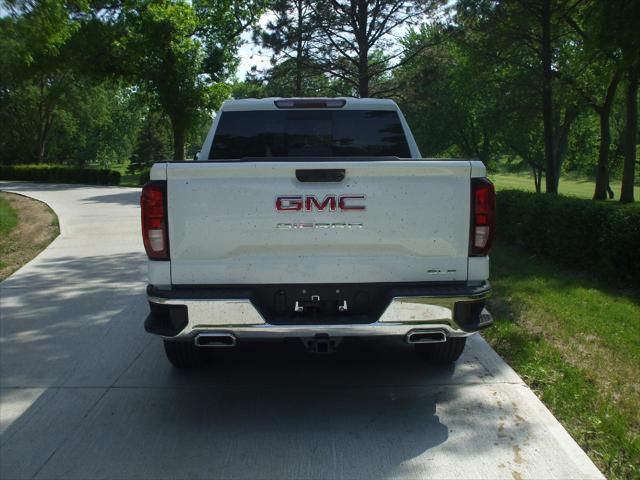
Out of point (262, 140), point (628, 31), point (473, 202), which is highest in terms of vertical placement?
point (628, 31)

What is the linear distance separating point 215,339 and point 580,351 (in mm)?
3246

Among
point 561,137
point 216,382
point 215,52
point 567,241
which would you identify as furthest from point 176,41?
point 216,382

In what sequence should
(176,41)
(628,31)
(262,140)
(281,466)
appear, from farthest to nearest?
(176,41), (628,31), (262,140), (281,466)

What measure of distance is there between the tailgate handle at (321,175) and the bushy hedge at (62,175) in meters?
34.8

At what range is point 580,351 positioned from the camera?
5395mm

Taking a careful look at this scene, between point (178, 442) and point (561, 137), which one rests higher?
point (561, 137)

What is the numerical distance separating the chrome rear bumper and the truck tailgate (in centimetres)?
16

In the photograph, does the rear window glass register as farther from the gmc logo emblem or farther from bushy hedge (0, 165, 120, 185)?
bushy hedge (0, 165, 120, 185)

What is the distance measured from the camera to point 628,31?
26.2ft

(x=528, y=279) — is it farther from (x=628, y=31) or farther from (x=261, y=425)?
(x=261, y=425)

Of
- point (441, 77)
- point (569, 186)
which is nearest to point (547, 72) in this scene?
point (441, 77)

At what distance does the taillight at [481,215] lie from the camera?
3.94m

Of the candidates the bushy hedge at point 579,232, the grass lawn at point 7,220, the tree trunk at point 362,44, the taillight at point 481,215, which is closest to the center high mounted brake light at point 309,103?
the taillight at point 481,215

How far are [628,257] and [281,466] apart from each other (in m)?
6.24
